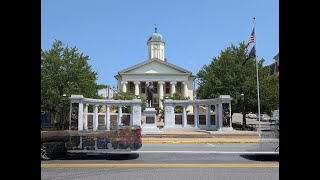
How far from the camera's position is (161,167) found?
11375mm

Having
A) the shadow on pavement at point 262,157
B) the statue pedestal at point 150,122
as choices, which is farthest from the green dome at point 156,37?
the shadow on pavement at point 262,157

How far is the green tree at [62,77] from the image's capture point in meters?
42.8

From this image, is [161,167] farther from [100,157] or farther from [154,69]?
[154,69]

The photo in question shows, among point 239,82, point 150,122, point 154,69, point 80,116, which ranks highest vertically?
point 154,69

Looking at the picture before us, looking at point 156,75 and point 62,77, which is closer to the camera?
point 62,77

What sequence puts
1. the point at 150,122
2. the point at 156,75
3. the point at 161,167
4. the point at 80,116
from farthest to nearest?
the point at 156,75 → the point at 80,116 → the point at 150,122 → the point at 161,167

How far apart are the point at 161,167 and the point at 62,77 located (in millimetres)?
35066

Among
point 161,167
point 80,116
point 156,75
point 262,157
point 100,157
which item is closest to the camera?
point 161,167

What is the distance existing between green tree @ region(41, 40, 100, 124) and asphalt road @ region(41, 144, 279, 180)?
30.2 metres

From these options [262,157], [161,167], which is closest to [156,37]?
[262,157]

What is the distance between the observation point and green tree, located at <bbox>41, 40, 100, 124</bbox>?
4281cm
